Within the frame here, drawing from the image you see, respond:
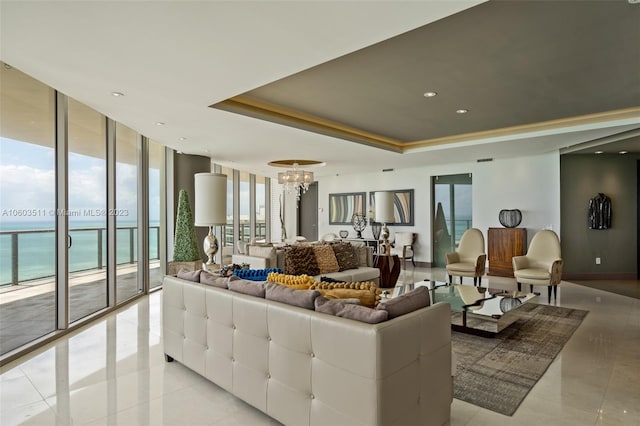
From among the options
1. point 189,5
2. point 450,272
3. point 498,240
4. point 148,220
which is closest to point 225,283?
point 189,5

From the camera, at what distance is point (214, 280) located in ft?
9.48

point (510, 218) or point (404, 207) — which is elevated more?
point (404, 207)

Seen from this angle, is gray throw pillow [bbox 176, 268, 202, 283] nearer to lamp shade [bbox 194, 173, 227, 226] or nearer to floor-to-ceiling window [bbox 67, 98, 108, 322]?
lamp shade [bbox 194, 173, 227, 226]

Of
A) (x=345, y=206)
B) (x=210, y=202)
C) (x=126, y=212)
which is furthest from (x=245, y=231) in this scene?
(x=210, y=202)

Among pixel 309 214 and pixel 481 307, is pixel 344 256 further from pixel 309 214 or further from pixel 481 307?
pixel 309 214

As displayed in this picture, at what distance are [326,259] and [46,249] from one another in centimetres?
334

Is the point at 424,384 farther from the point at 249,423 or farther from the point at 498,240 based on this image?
the point at 498,240

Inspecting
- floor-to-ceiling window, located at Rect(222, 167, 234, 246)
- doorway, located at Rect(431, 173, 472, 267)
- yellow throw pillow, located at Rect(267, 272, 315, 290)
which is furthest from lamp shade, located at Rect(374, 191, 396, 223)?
floor-to-ceiling window, located at Rect(222, 167, 234, 246)

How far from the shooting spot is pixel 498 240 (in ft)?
24.8

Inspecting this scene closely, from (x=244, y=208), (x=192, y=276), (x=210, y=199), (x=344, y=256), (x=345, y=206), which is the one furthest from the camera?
(x=345, y=206)

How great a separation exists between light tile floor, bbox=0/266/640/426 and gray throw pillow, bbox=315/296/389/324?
0.90 meters

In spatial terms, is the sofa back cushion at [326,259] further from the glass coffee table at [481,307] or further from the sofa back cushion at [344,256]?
the glass coffee table at [481,307]

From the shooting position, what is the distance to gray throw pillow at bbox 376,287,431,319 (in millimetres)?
1970

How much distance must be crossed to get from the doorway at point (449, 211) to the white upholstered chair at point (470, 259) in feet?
5.93
